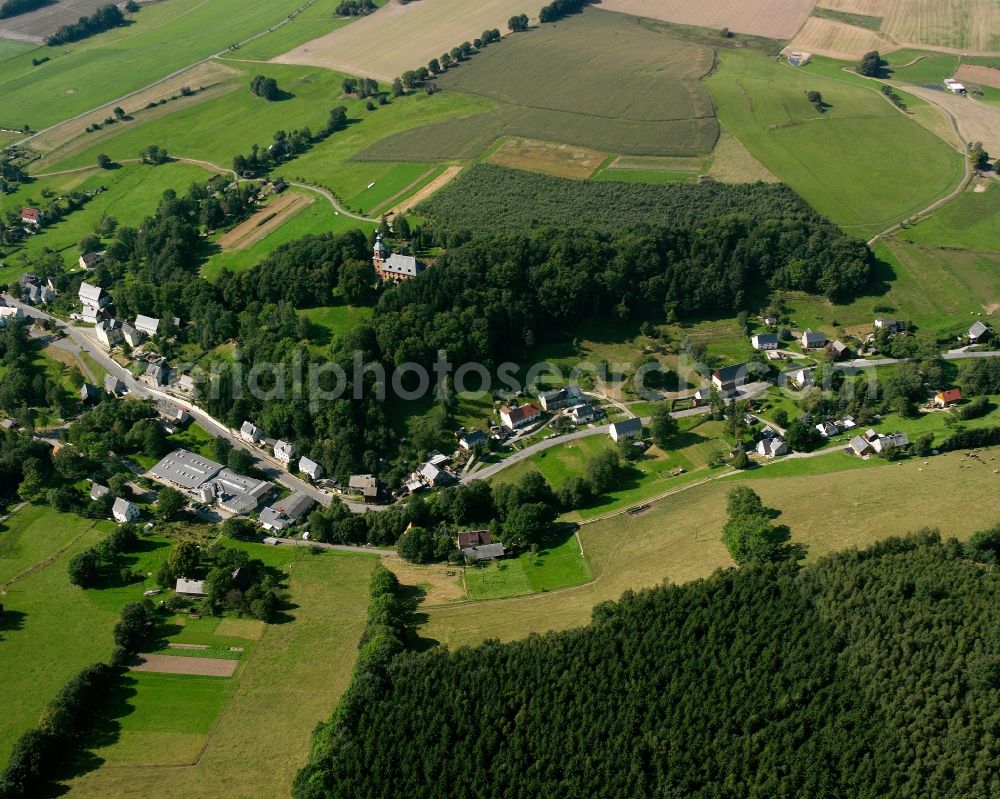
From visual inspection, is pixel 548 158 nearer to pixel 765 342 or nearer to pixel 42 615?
pixel 765 342

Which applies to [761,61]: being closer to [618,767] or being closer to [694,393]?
[694,393]

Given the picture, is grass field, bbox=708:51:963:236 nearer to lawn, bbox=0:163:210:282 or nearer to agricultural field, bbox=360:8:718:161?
agricultural field, bbox=360:8:718:161

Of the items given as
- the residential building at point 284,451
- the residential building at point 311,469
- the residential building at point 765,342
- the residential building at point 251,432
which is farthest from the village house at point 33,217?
the residential building at point 765,342

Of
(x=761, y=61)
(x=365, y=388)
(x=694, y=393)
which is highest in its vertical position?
(x=761, y=61)

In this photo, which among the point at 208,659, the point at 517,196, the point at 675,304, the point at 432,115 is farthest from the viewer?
the point at 432,115

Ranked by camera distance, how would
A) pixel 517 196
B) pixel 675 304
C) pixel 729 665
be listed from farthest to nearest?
pixel 517 196 → pixel 675 304 → pixel 729 665

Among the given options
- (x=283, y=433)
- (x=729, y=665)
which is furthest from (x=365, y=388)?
(x=729, y=665)
